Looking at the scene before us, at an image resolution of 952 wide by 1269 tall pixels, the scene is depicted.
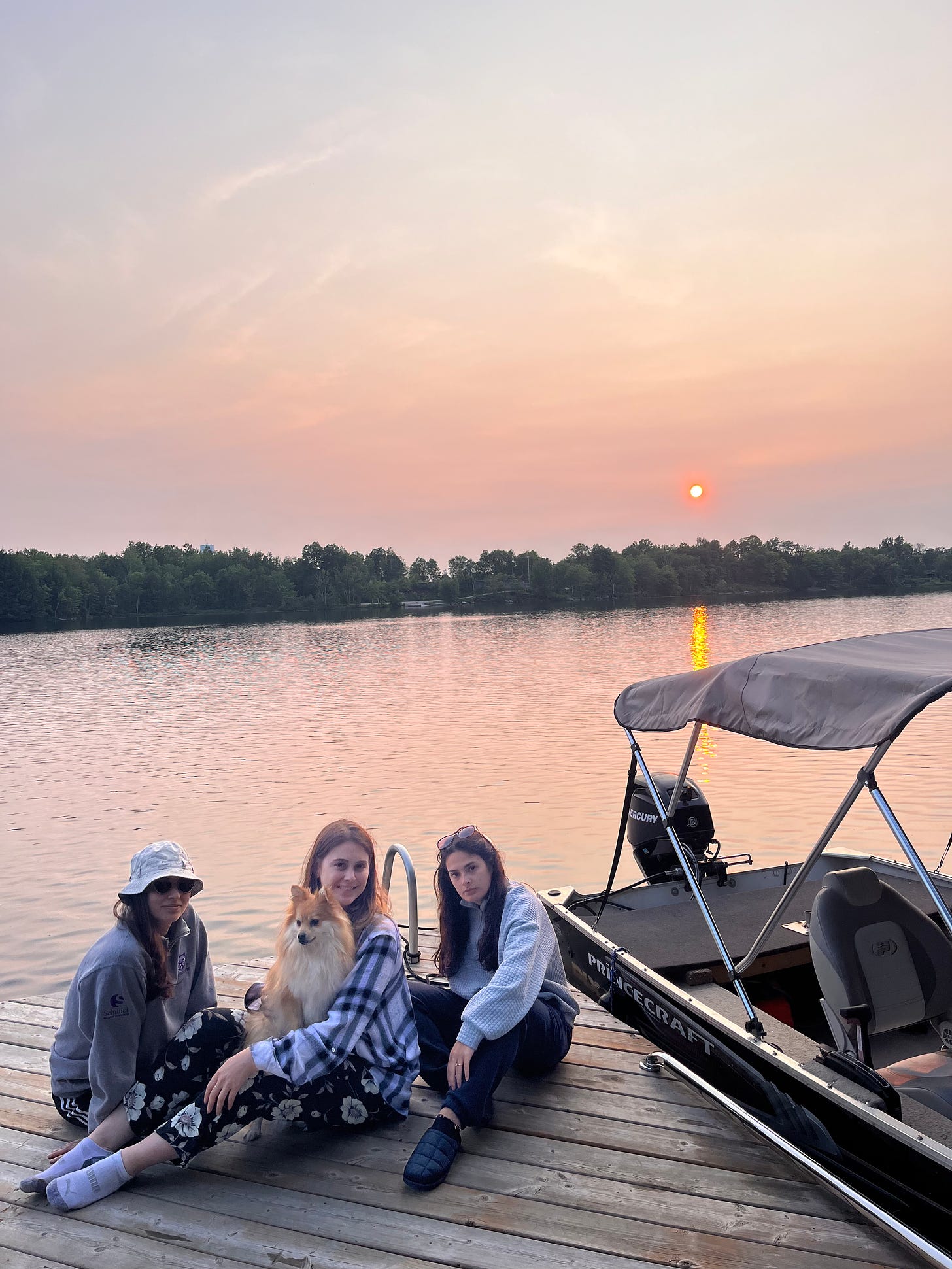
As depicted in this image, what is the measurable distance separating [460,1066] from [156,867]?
145 centimetres

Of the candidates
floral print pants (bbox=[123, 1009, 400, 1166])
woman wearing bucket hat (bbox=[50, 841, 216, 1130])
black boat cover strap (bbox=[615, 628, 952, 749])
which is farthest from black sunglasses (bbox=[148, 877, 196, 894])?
black boat cover strap (bbox=[615, 628, 952, 749])

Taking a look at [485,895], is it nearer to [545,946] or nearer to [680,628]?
[545,946]

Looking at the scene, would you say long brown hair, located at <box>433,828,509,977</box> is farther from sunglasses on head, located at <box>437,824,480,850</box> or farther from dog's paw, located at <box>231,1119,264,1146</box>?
dog's paw, located at <box>231,1119,264,1146</box>

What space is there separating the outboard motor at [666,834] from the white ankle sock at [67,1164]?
168 inches

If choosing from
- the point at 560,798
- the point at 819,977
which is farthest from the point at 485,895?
the point at 560,798

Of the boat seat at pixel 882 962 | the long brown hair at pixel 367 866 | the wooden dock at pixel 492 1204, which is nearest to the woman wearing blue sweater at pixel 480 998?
the wooden dock at pixel 492 1204

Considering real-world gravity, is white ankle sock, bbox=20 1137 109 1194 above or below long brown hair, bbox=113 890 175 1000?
below

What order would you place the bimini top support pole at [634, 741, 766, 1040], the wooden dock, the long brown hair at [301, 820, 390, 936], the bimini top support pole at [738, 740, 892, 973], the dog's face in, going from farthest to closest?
the bimini top support pole at [634, 741, 766, 1040], the long brown hair at [301, 820, 390, 936], the bimini top support pole at [738, 740, 892, 973], the dog's face, the wooden dock

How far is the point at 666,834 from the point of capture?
6.87 metres

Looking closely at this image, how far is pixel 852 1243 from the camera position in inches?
122

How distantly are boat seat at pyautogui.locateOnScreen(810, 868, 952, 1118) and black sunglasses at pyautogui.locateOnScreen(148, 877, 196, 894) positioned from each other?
9.14 ft

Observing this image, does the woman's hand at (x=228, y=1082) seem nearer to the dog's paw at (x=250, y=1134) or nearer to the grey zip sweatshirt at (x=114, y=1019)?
the grey zip sweatshirt at (x=114, y=1019)

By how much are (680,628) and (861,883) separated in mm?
52622

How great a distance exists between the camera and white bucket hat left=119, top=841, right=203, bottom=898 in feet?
11.2
